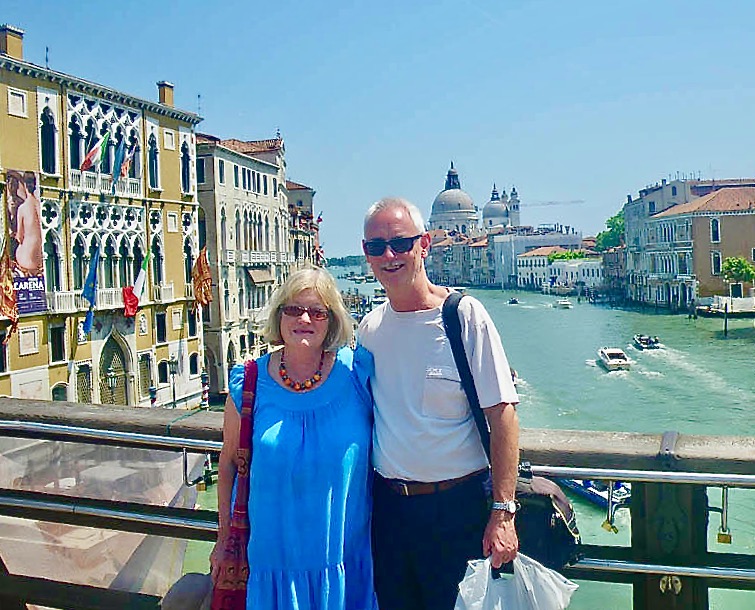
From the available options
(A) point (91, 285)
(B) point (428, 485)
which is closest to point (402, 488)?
(B) point (428, 485)

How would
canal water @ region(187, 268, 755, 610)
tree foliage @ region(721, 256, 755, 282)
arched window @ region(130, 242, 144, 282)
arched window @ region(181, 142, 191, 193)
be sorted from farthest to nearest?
1. tree foliage @ region(721, 256, 755, 282)
2. canal water @ region(187, 268, 755, 610)
3. arched window @ region(181, 142, 191, 193)
4. arched window @ region(130, 242, 144, 282)

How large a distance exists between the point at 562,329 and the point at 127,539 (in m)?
46.5

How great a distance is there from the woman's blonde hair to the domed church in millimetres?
123425

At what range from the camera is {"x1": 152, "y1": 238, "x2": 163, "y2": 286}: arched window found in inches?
774

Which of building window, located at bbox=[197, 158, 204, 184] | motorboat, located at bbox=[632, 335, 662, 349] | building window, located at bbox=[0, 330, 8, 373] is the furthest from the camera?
motorboat, located at bbox=[632, 335, 662, 349]

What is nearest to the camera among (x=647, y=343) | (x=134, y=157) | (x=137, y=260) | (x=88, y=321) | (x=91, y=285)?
(x=91, y=285)

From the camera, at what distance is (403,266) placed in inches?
70.3

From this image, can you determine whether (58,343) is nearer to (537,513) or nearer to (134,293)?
(134,293)

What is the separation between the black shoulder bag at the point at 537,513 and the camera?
1.64 metres

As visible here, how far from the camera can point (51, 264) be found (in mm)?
16375

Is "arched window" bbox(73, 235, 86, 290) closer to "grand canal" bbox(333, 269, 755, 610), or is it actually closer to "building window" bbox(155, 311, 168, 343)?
"building window" bbox(155, 311, 168, 343)

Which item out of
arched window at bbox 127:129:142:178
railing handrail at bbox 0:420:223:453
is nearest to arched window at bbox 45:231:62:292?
arched window at bbox 127:129:142:178

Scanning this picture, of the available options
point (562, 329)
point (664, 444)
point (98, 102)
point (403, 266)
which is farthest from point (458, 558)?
point (562, 329)

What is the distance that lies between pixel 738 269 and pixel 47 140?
4282 cm
